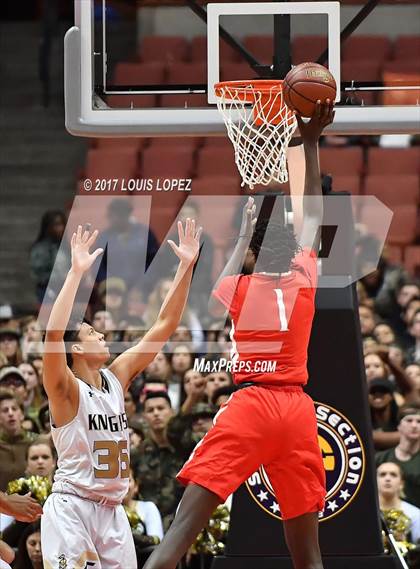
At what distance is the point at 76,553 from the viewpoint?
17.0 feet

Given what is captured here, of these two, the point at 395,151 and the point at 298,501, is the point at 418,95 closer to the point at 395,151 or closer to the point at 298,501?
the point at 298,501

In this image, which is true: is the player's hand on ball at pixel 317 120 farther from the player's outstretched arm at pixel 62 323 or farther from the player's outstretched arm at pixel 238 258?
the player's outstretched arm at pixel 62 323

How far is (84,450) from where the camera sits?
5.31 metres

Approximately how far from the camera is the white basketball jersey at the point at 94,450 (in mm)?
5285

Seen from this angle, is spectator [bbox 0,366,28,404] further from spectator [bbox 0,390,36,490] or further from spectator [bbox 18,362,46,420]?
spectator [bbox 0,390,36,490]

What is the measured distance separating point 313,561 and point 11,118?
7.16 metres

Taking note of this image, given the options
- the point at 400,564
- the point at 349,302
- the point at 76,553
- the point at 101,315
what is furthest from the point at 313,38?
the point at 76,553

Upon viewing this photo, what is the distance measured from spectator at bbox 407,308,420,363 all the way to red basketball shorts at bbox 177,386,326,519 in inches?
A: 125

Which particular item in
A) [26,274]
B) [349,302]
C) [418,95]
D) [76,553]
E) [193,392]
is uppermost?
[418,95]

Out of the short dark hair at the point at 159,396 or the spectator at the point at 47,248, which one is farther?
the spectator at the point at 47,248

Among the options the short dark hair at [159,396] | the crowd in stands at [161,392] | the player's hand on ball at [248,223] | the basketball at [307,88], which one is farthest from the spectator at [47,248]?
the basketball at [307,88]

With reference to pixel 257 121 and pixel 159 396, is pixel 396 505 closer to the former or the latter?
pixel 159 396

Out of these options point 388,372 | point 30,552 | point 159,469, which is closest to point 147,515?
point 159,469

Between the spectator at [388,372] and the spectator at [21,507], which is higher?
the spectator at [21,507]
